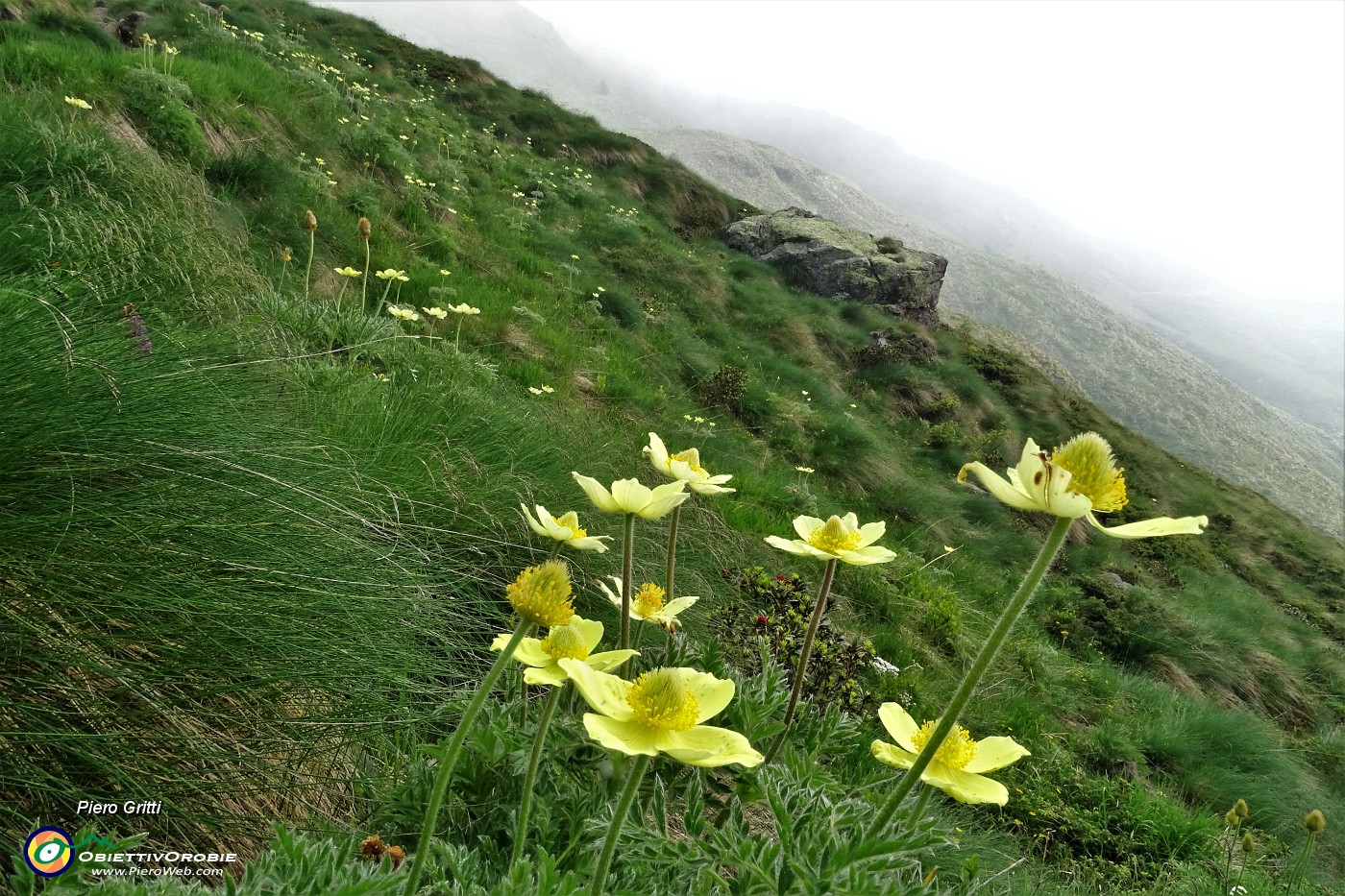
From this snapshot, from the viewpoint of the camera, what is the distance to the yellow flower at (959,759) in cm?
105

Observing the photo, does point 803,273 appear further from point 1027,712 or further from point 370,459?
point 370,459

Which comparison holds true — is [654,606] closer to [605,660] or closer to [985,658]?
[605,660]

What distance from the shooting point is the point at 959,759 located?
3.68ft

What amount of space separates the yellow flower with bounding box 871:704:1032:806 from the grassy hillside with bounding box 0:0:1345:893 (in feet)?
0.31

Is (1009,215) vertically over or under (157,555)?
over

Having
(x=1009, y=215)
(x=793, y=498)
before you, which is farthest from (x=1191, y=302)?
(x=793, y=498)

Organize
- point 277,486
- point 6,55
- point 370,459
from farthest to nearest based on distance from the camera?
point 6,55 → point 370,459 → point 277,486

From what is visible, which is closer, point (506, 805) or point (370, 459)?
point (506, 805)

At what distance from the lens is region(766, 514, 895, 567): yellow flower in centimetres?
139

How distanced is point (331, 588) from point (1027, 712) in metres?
4.15

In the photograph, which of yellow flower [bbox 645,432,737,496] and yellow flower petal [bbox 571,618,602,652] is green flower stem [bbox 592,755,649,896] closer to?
yellow flower petal [bbox 571,618,602,652]

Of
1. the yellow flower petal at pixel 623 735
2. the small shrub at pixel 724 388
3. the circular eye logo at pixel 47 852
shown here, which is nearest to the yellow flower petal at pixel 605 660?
the yellow flower petal at pixel 623 735

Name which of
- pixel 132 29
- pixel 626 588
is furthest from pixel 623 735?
pixel 132 29

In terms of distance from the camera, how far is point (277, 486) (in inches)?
62.9
